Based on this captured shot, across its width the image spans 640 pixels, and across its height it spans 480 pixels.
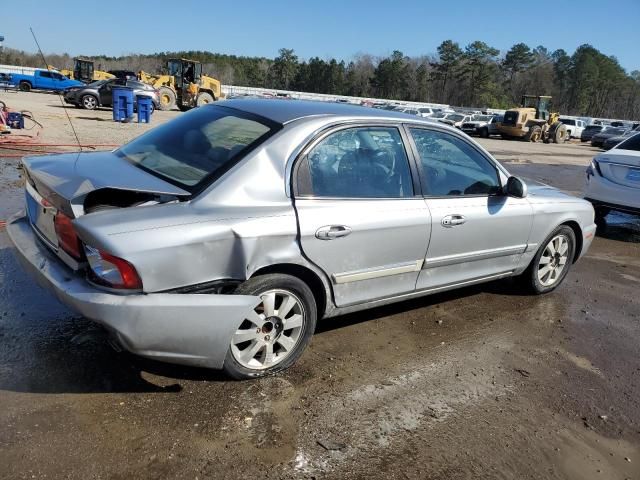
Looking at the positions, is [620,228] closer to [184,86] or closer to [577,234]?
[577,234]

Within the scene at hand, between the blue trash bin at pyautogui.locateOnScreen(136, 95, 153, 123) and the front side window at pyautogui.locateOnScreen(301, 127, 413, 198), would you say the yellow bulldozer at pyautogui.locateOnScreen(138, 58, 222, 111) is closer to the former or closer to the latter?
the blue trash bin at pyautogui.locateOnScreen(136, 95, 153, 123)

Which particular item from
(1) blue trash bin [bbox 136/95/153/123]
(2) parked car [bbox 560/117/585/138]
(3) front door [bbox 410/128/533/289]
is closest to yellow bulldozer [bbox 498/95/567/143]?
(2) parked car [bbox 560/117/585/138]

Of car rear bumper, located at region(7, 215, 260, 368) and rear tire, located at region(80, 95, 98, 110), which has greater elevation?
car rear bumper, located at region(7, 215, 260, 368)

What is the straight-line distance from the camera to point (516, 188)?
421 cm

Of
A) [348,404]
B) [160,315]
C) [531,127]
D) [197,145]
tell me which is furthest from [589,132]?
[160,315]

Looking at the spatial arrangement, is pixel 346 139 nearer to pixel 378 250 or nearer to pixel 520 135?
pixel 378 250

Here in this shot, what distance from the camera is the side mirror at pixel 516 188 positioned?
13.8 ft

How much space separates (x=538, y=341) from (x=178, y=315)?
2.87 metres

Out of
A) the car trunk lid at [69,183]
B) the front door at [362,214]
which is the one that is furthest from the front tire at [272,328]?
the car trunk lid at [69,183]

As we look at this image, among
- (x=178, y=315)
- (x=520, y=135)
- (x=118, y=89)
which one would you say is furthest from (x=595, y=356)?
(x=520, y=135)

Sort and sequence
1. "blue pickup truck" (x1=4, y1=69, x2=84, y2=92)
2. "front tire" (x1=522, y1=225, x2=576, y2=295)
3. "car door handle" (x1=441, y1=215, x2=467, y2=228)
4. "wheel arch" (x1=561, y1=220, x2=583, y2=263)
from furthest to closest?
"blue pickup truck" (x1=4, y1=69, x2=84, y2=92)
"wheel arch" (x1=561, y1=220, x2=583, y2=263)
"front tire" (x1=522, y1=225, x2=576, y2=295)
"car door handle" (x1=441, y1=215, x2=467, y2=228)

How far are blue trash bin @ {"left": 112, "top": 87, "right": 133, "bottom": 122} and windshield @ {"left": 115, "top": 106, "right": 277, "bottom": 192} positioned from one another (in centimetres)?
1712

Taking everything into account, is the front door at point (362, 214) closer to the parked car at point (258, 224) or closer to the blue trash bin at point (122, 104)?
the parked car at point (258, 224)

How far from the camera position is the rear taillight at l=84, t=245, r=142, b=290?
2.56 metres
